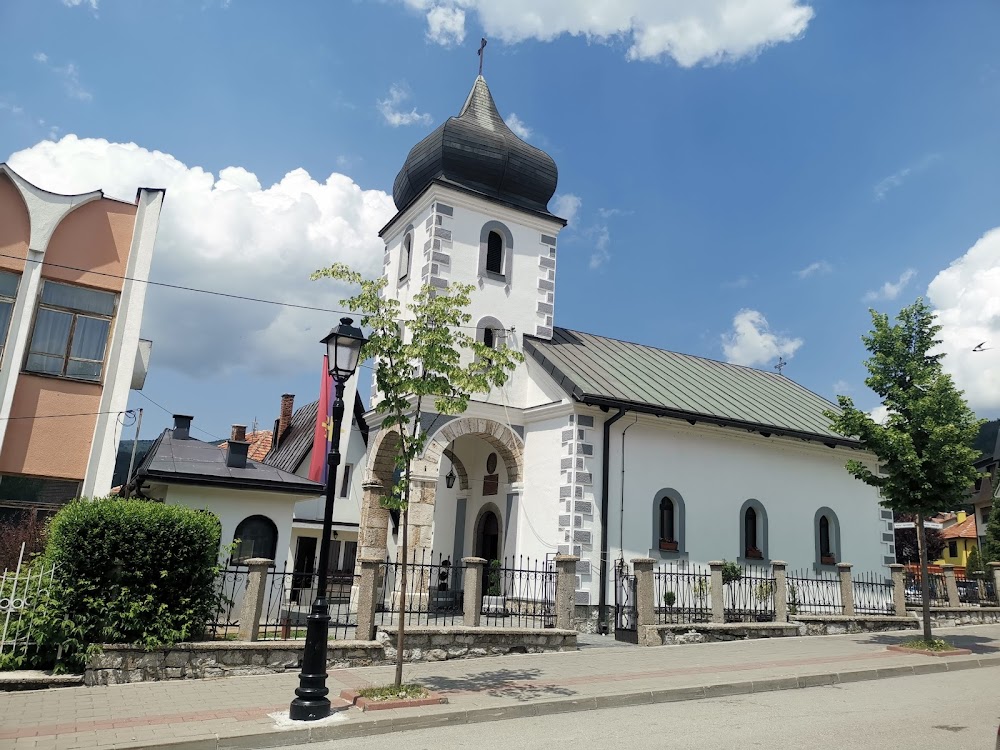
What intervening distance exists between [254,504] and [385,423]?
7.92 meters

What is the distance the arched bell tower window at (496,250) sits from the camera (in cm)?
2189

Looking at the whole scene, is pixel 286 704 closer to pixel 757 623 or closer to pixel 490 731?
pixel 490 731

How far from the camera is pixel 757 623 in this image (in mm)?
16281

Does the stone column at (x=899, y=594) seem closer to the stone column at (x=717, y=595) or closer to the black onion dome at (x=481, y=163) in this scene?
the stone column at (x=717, y=595)

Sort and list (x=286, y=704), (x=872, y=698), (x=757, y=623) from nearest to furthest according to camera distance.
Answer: (x=286, y=704) → (x=872, y=698) → (x=757, y=623)

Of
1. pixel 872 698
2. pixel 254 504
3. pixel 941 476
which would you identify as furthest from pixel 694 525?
pixel 254 504

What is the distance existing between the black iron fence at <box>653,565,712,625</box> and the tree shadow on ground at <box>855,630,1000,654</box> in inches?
135

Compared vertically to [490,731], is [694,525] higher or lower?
higher

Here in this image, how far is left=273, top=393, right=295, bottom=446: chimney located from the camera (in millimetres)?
36094

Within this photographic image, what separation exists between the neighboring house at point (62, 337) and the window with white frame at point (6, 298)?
0.02 metres

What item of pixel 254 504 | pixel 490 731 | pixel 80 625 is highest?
pixel 254 504

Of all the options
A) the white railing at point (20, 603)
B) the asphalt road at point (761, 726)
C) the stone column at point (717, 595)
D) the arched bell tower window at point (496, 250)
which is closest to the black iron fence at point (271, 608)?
the white railing at point (20, 603)

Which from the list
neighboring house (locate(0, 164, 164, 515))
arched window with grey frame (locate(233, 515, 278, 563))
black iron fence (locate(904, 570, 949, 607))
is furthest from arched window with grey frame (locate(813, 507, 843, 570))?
neighboring house (locate(0, 164, 164, 515))

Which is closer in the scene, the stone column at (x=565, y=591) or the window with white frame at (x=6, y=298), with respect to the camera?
the stone column at (x=565, y=591)
